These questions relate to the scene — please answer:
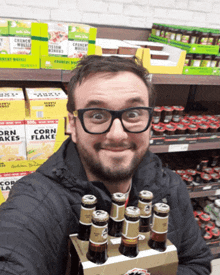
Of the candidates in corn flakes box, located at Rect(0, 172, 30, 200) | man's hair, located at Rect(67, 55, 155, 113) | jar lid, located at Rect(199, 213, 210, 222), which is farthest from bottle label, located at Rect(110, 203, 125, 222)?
jar lid, located at Rect(199, 213, 210, 222)

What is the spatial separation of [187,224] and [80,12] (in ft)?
6.72

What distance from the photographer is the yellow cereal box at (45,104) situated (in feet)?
5.43

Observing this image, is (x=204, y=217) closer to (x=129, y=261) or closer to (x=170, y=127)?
(x=170, y=127)

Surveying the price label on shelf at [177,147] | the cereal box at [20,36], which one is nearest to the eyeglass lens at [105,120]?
the cereal box at [20,36]

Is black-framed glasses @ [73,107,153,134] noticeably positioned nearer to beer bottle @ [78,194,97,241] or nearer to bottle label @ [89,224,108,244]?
beer bottle @ [78,194,97,241]

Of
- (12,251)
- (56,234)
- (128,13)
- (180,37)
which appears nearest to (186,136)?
(180,37)

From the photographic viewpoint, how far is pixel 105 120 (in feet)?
3.45

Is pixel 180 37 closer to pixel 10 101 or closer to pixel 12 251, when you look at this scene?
pixel 10 101

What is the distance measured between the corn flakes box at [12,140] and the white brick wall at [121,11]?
112 cm

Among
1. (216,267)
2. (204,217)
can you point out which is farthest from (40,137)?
(216,267)

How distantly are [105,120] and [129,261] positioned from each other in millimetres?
544

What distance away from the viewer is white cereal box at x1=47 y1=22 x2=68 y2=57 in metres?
1.56

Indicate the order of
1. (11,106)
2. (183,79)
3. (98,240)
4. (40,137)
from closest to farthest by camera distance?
1. (98,240)
2. (11,106)
3. (40,137)
4. (183,79)

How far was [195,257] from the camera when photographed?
4.20ft
